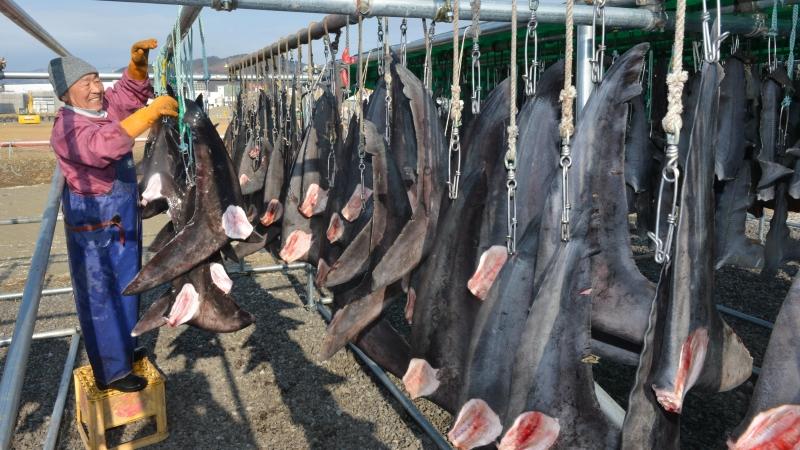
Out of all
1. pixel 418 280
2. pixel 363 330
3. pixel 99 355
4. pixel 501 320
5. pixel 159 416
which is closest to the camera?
pixel 501 320

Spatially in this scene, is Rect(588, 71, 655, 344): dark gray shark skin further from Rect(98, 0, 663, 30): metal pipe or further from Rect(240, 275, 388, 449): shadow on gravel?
Rect(240, 275, 388, 449): shadow on gravel

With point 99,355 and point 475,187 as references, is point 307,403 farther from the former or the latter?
point 475,187

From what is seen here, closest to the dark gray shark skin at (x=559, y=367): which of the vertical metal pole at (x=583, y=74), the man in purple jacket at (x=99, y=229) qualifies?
the vertical metal pole at (x=583, y=74)

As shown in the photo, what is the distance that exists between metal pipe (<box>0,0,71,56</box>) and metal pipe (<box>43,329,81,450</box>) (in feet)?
6.16

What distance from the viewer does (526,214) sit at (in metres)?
1.61

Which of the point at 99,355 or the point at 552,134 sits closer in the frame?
the point at 552,134

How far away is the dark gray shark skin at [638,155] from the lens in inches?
113

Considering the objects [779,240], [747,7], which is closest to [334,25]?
[747,7]

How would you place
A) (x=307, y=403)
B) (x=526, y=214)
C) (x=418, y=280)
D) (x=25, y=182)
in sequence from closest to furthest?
1. (x=526, y=214)
2. (x=418, y=280)
3. (x=307, y=403)
4. (x=25, y=182)

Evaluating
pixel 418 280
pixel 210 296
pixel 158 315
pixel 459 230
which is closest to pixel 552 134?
pixel 459 230

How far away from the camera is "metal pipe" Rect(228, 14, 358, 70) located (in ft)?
9.04

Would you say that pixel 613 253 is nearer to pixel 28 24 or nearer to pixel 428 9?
pixel 428 9

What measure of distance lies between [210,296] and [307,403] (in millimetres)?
1586

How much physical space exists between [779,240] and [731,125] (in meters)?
0.56
